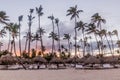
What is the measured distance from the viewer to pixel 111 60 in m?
82.2

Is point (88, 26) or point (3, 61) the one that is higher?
point (88, 26)

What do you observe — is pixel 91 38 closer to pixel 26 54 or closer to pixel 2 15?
pixel 26 54

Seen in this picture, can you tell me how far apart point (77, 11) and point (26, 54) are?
29899 mm

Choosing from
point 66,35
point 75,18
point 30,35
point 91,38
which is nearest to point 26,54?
point 30,35

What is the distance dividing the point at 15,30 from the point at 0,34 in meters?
10.5

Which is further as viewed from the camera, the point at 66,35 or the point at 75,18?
the point at 66,35

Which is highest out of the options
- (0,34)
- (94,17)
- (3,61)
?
(94,17)

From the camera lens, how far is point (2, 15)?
307ft

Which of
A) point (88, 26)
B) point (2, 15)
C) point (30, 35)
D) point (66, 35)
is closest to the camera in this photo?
point (2, 15)

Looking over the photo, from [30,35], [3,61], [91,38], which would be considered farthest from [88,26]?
[91,38]

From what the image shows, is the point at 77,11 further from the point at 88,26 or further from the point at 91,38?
the point at 91,38

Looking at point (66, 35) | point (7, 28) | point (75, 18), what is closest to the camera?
point (7, 28)

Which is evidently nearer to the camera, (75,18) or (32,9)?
(75,18)

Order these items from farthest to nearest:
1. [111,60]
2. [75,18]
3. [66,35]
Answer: [66,35], [75,18], [111,60]
